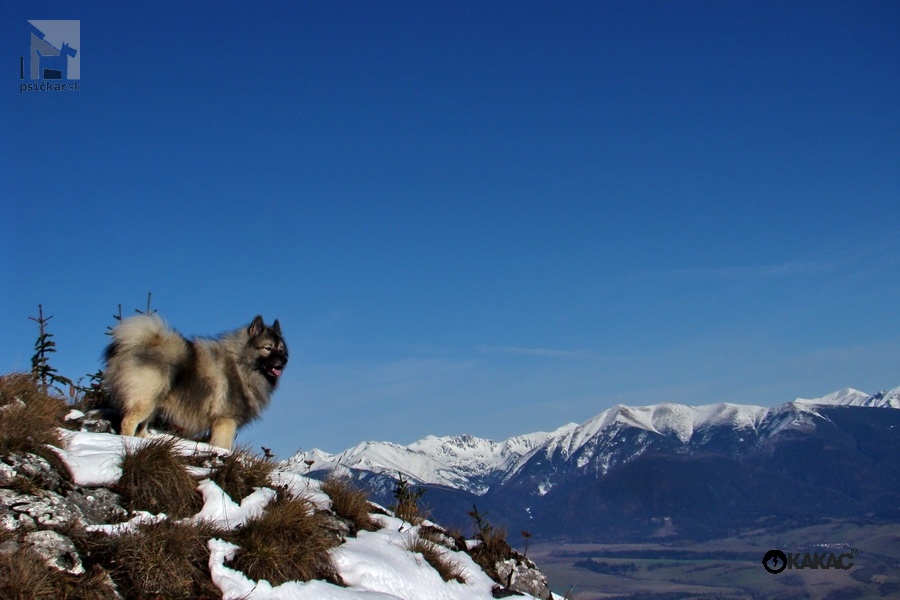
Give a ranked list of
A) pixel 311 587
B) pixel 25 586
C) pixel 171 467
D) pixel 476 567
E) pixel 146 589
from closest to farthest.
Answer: pixel 25 586 → pixel 146 589 → pixel 311 587 → pixel 171 467 → pixel 476 567

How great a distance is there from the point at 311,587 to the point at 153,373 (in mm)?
5169

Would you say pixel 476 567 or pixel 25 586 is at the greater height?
pixel 25 586

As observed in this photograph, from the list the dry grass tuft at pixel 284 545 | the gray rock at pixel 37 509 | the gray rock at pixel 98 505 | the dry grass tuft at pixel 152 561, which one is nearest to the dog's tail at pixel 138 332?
the gray rock at pixel 98 505

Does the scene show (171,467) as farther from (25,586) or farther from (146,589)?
(25,586)

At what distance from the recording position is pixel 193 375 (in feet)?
42.4

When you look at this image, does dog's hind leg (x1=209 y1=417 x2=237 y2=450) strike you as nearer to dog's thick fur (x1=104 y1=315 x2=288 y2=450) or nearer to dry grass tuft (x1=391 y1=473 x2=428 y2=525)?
dog's thick fur (x1=104 y1=315 x2=288 y2=450)

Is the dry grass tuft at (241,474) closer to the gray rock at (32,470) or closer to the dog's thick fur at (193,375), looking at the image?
the dog's thick fur at (193,375)

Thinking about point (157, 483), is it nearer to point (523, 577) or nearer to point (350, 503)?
point (350, 503)

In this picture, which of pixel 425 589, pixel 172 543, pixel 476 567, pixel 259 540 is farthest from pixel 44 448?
pixel 476 567

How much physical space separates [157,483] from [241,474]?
1.49 m

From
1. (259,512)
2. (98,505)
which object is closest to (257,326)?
(259,512)

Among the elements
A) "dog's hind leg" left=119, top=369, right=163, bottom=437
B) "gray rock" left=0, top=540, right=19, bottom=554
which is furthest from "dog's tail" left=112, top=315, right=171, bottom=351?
"gray rock" left=0, top=540, right=19, bottom=554

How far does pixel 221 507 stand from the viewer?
972 cm

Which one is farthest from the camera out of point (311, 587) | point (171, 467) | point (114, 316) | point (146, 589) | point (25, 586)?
point (114, 316)
